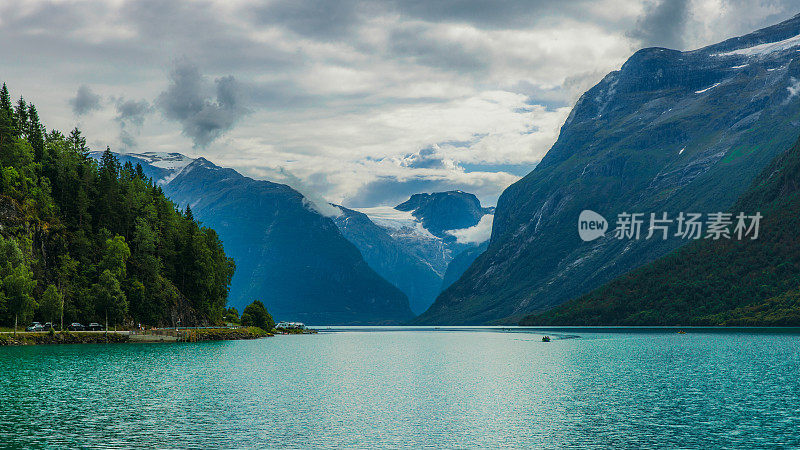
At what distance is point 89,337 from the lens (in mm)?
155750

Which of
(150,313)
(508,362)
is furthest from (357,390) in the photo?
(150,313)

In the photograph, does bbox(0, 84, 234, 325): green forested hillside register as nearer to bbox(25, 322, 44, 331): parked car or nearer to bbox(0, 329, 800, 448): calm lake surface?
bbox(25, 322, 44, 331): parked car

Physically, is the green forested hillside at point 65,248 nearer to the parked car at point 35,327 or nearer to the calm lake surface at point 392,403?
the parked car at point 35,327

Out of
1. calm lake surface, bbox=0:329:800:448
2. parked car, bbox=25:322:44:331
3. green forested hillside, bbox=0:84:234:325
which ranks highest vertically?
green forested hillside, bbox=0:84:234:325

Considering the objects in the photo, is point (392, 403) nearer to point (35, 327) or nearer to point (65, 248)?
point (35, 327)

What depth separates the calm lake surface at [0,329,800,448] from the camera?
51.3 meters

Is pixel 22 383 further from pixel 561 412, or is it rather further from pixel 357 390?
pixel 561 412

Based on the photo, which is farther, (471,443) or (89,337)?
(89,337)

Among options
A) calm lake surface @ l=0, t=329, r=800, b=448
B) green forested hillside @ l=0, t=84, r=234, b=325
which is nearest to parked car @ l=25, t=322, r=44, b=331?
green forested hillside @ l=0, t=84, r=234, b=325

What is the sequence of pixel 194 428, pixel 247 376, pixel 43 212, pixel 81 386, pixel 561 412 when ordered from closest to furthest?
1. pixel 194 428
2. pixel 561 412
3. pixel 81 386
4. pixel 247 376
5. pixel 43 212

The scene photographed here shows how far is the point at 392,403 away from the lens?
70.4 m

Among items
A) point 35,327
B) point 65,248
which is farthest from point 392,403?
point 65,248

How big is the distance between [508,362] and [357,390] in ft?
173

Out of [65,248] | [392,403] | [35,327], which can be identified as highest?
[65,248]
